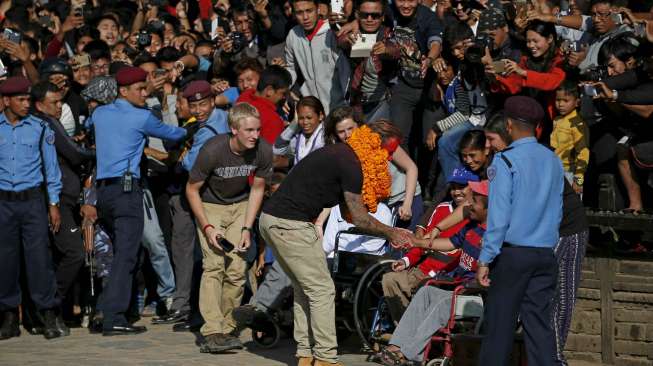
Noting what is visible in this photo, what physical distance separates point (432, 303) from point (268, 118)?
11.1 ft

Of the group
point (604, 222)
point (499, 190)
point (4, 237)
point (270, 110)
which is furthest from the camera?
point (270, 110)

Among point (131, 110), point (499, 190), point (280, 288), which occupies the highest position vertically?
point (131, 110)

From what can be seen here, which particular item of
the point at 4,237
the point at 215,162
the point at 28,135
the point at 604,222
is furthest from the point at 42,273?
the point at 604,222

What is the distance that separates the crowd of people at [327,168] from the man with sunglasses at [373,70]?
0.02 m

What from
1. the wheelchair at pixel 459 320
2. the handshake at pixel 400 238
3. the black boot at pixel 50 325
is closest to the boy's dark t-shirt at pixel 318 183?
the handshake at pixel 400 238

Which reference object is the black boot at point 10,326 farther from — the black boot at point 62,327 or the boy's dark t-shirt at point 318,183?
the boy's dark t-shirt at point 318,183

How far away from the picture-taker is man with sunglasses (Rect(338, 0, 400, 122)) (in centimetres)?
1140

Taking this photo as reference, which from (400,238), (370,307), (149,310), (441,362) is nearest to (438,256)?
(370,307)

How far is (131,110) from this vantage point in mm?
11133

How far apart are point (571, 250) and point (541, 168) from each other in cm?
71

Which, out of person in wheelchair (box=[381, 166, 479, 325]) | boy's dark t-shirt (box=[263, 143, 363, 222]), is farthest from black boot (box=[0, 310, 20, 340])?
person in wheelchair (box=[381, 166, 479, 325])

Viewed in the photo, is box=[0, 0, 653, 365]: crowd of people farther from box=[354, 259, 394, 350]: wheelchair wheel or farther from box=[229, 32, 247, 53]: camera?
box=[354, 259, 394, 350]: wheelchair wheel

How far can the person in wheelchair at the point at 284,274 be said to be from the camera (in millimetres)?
10141

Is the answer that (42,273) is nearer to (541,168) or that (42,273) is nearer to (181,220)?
(181,220)
